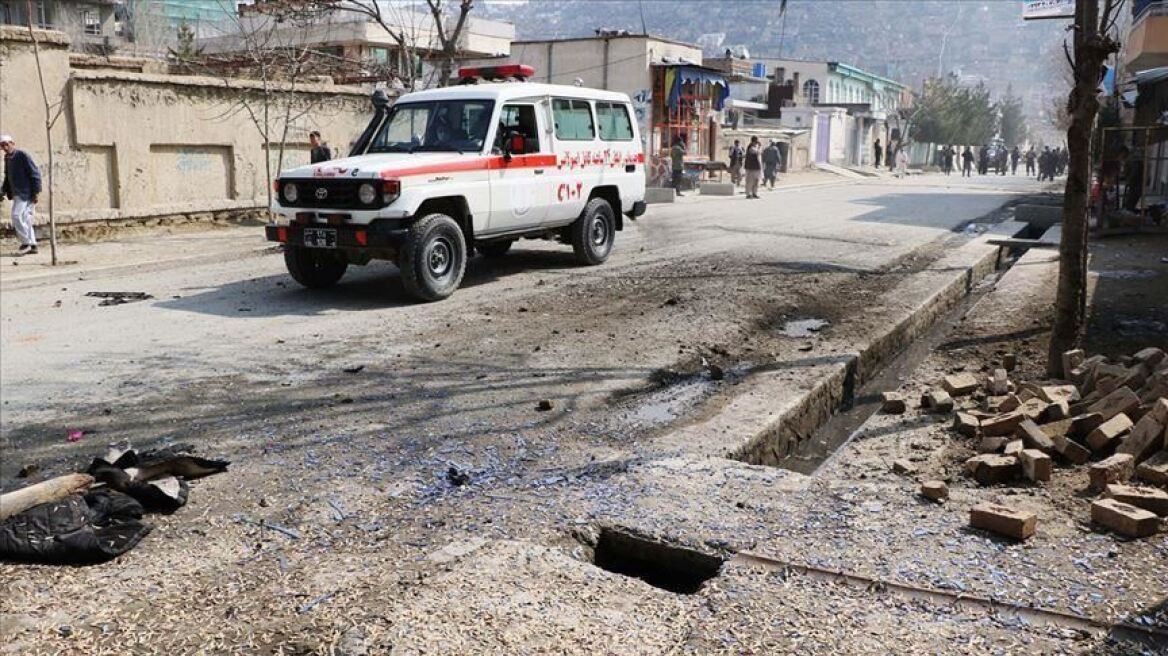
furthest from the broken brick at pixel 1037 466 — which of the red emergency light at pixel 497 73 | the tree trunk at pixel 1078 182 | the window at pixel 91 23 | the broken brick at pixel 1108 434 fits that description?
the window at pixel 91 23

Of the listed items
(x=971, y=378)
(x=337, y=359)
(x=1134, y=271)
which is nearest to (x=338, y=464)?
(x=337, y=359)

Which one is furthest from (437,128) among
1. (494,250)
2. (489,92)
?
(494,250)

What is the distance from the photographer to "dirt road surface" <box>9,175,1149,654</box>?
10.3 feet

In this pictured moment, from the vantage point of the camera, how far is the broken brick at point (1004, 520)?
12.4 feet

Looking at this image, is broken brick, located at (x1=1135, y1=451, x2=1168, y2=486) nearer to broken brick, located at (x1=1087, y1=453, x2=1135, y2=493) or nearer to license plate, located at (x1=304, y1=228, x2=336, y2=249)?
broken brick, located at (x1=1087, y1=453, x2=1135, y2=493)

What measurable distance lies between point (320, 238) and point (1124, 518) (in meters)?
7.20

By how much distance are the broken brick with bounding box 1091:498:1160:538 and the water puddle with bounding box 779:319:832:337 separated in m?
4.09

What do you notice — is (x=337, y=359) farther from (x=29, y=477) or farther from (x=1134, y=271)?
(x=1134, y=271)

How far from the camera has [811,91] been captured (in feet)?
244

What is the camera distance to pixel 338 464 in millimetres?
4762

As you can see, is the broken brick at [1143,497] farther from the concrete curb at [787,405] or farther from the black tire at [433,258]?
the black tire at [433,258]

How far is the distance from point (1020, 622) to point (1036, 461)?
152cm

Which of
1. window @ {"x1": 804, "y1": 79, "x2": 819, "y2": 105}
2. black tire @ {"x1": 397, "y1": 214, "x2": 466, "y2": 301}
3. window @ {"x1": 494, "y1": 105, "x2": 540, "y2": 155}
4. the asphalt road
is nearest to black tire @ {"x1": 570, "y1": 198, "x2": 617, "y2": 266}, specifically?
the asphalt road

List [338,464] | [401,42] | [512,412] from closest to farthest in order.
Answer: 1. [338,464]
2. [512,412]
3. [401,42]
